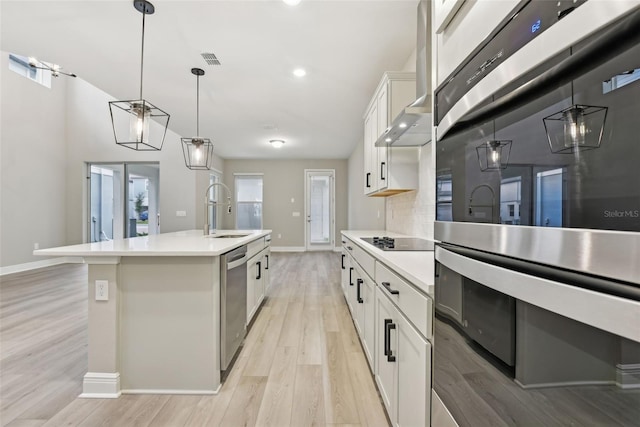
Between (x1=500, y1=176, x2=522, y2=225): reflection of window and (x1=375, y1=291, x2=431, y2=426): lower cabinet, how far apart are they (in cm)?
A: 60

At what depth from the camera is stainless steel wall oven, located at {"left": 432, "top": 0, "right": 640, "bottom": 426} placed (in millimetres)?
360

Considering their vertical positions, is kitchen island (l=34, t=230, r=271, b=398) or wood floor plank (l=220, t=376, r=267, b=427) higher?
kitchen island (l=34, t=230, r=271, b=398)

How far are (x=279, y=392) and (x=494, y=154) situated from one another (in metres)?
1.89

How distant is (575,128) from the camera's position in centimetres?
43

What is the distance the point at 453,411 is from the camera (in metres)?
0.80

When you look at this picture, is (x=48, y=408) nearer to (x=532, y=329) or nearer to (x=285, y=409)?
(x=285, y=409)

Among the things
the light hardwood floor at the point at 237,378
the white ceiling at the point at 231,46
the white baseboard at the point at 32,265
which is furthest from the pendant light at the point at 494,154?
the white baseboard at the point at 32,265

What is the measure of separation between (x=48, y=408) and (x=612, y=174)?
2.67m

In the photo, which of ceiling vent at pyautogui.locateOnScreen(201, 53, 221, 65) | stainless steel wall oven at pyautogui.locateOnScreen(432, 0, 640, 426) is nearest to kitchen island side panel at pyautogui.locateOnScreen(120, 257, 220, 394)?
stainless steel wall oven at pyautogui.locateOnScreen(432, 0, 640, 426)

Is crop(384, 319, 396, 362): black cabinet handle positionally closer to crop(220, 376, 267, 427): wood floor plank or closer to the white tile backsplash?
crop(220, 376, 267, 427): wood floor plank

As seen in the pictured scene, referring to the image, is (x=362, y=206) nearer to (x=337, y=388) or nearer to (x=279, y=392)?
(x=337, y=388)

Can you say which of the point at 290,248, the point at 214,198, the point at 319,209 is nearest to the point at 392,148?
the point at 319,209

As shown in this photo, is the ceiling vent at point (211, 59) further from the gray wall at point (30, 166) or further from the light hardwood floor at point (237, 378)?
the gray wall at point (30, 166)

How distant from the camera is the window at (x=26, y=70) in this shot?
17.5ft
